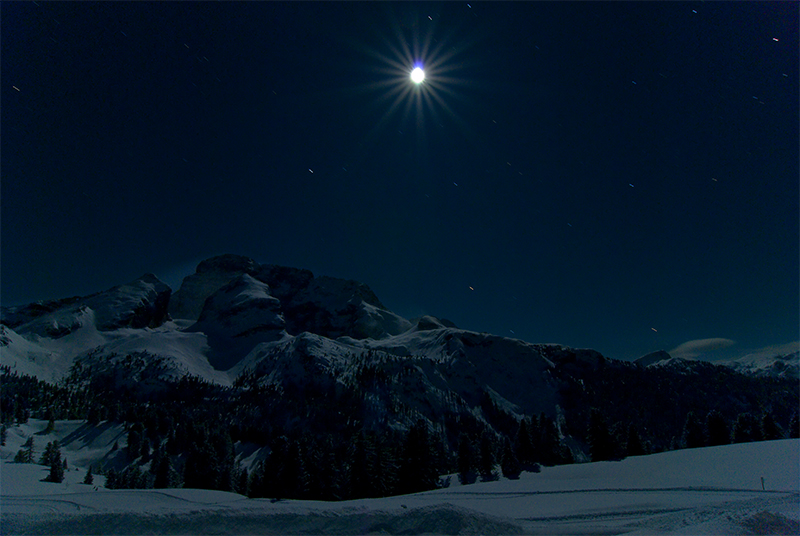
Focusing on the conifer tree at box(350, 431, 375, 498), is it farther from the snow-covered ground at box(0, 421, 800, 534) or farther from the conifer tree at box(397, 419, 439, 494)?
the snow-covered ground at box(0, 421, 800, 534)

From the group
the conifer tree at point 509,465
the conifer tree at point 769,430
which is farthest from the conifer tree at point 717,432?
the conifer tree at point 509,465

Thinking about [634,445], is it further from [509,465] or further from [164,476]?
[164,476]

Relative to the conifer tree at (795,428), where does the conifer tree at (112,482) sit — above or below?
below

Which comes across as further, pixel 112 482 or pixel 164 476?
pixel 112 482

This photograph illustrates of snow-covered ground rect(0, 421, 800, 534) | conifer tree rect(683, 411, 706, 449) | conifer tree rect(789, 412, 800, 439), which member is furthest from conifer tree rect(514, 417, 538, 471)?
conifer tree rect(789, 412, 800, 439)

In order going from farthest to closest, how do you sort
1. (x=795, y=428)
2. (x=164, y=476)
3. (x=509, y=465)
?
1. (x=795, y=428)
2. (x=164, y=476)
3. (x=509, y=465)

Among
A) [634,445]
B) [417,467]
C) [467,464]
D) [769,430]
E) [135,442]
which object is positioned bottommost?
[135,442]

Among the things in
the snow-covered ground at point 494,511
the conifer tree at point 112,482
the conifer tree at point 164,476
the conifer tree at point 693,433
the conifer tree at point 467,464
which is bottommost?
the conifer tree at point 112,482

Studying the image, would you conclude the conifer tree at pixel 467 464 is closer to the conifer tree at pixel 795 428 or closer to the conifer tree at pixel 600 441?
the conifer tree at pixel 600 441

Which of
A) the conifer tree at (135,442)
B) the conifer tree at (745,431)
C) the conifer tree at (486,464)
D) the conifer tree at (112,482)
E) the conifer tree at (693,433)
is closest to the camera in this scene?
the conifer tree at (486,464)

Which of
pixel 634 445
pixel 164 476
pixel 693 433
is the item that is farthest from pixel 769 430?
pixel 164 476

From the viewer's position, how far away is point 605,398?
638ft

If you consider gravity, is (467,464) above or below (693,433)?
below

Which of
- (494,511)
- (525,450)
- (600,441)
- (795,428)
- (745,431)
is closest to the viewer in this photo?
(494,511)
